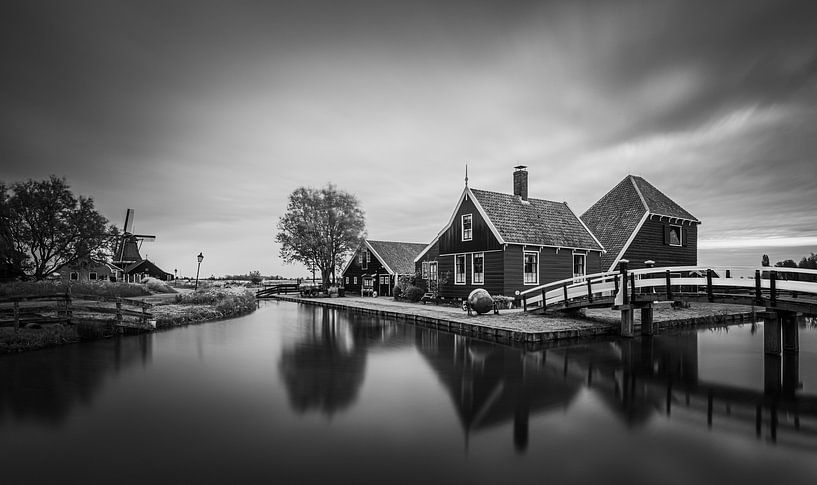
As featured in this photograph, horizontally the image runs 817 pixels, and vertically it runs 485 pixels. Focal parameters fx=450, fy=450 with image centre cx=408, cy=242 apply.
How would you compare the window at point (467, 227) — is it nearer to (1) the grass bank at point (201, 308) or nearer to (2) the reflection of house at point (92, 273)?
(1) the grass bank at point (201, 308)

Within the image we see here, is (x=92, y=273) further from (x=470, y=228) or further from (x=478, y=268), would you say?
(x=478, y=268)

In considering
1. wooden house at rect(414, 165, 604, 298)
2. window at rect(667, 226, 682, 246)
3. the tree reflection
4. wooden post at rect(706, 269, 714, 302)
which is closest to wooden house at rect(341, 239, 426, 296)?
wooden house at rect(414, 165, 604, 298)

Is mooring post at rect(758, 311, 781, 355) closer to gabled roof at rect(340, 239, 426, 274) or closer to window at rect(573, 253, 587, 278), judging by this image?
window at rect(573, 253, 587, 278)

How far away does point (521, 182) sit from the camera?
2938 cm

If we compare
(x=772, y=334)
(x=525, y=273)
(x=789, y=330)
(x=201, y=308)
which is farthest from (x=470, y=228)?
(x=201, y=308)

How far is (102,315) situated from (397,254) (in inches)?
1032

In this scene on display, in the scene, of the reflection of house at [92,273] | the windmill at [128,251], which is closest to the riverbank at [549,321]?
the reflection of house at [92,273]

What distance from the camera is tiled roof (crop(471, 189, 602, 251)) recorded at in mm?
25758

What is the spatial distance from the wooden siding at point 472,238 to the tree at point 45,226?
27983mm

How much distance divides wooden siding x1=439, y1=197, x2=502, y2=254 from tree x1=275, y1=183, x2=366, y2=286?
64.3 ft

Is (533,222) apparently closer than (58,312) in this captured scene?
No

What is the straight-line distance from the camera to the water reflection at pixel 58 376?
27.7 feet

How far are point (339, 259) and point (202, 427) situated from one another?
4089 cm

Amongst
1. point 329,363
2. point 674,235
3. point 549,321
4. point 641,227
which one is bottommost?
point 329,363
